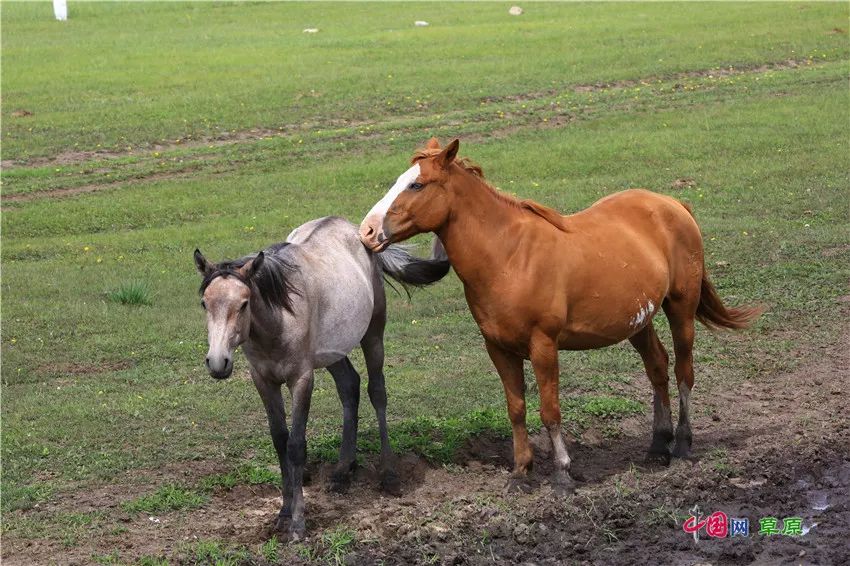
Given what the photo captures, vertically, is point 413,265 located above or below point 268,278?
below

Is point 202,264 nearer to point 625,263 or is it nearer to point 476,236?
point 476,236

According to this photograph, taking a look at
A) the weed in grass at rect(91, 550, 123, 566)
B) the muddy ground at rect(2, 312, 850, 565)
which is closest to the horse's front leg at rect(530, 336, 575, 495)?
the muddy ground at rect(2, 312, 850, 565)

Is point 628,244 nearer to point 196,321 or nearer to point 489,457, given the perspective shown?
point 489,457

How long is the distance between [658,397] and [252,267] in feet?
11.3

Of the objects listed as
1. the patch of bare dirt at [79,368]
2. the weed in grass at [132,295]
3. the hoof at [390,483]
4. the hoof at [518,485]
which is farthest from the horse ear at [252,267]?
the weed in grass at [132,295]

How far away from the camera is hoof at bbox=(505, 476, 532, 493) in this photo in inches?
322

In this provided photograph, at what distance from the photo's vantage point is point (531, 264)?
7.97m

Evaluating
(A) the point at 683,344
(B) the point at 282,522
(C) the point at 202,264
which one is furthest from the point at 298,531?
(A) the point at 683,344

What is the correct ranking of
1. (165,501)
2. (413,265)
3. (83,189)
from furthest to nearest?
(83,189) → (413,265) → (165,501)

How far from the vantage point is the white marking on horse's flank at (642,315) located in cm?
839

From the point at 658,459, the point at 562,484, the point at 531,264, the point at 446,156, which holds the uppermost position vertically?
the point at 446,156

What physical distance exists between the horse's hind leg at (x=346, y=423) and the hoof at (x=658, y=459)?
7.35 feet

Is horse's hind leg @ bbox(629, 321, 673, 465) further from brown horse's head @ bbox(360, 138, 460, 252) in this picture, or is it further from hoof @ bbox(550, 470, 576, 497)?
brown horse's head @ bbox(360, 138, 460, 252)

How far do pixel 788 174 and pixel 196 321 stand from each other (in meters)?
9.96
